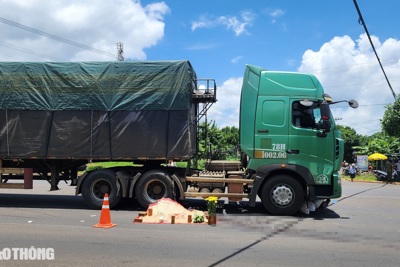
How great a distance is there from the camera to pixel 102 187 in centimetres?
1042

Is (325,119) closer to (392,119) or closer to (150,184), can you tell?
(150,184)

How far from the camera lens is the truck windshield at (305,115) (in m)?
9.38

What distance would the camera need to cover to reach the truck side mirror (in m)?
9.13

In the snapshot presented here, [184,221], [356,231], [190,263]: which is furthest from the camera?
[184,221]

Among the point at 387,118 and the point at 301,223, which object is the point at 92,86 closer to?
the point at 301,223

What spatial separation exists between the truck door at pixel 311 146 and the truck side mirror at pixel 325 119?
0.35 feet

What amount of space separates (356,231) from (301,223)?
47.0 inches

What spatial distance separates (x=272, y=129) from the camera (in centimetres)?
945

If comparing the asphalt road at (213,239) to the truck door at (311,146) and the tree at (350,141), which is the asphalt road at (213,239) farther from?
the tree at (350,141)

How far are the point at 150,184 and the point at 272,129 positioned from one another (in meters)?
3.53

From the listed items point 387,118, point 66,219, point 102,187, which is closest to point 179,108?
point 102,187

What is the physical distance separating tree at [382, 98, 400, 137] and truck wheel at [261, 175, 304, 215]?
68.8 feet

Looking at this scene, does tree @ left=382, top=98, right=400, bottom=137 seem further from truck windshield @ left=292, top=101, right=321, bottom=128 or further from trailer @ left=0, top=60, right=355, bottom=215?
truck windshield @ left=292, top=101, right=321, bottom=128

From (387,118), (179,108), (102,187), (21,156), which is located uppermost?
(387,118)
